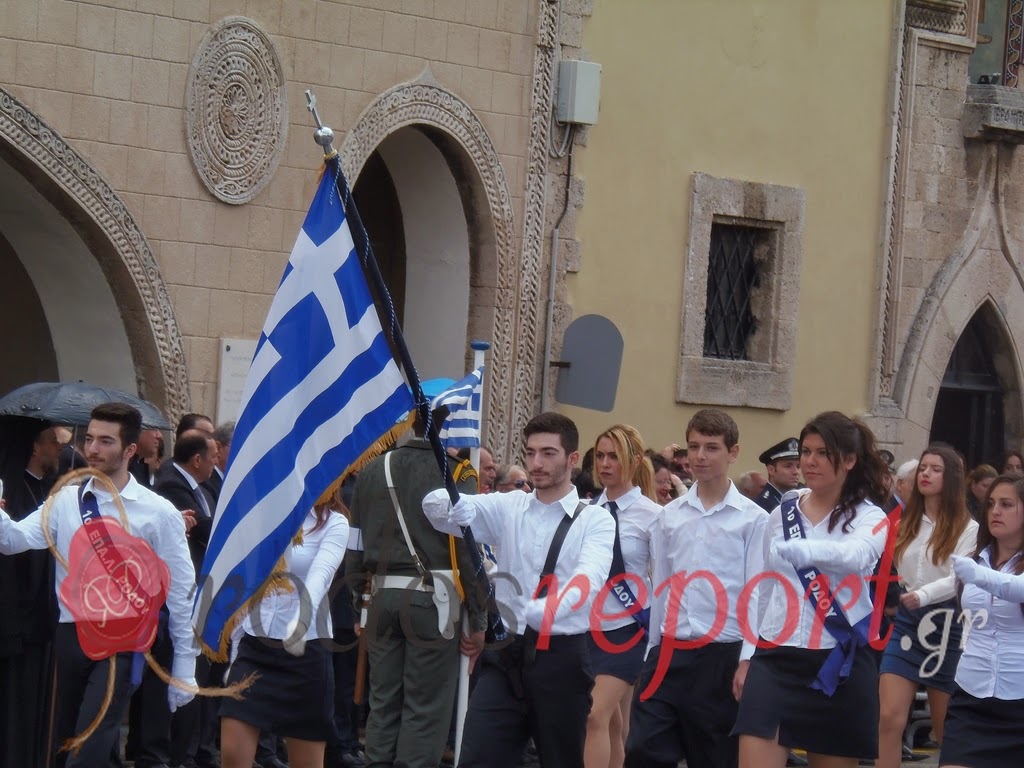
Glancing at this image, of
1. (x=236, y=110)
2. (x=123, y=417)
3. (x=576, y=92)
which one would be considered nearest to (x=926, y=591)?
(x=123, y=417)

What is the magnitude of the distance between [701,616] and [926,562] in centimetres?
233

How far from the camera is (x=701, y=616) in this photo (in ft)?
27.6

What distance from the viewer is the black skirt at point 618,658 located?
934 cm

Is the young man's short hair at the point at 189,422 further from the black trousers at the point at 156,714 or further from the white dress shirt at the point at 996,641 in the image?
the white dress shirt at the point at 996,641

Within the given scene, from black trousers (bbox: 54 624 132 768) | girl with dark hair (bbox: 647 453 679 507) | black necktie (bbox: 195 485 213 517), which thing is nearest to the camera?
black trousers (bbox: 54 624 132 768)

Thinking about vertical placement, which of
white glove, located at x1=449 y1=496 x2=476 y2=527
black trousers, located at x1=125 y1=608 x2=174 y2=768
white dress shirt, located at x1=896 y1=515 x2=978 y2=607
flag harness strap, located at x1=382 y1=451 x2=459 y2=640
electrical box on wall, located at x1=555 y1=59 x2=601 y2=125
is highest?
electrical box on wall, located at x1=555 y1=59 x2=601 y2=125

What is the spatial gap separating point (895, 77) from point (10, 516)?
11265 mm

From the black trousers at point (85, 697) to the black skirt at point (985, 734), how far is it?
348 centimetres

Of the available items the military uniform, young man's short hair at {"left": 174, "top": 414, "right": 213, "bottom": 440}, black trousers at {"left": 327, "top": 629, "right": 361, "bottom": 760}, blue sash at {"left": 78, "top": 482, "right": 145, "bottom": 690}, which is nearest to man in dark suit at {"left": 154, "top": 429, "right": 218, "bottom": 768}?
young man's short hair at {"left": 174, "top": 414, "right": 213, "bottom": 440}

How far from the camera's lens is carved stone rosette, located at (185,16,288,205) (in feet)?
44.0

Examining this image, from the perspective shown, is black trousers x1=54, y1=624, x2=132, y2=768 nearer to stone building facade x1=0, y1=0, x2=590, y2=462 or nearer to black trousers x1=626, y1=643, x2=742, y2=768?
black trousers x1=626, y1=643, x2=742, y2=768

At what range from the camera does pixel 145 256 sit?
13.2 metres

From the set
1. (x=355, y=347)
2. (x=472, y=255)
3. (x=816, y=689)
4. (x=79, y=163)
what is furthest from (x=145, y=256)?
(x=816, y=689)

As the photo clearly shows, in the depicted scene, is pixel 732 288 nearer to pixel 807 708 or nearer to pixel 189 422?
pixel 189 422
